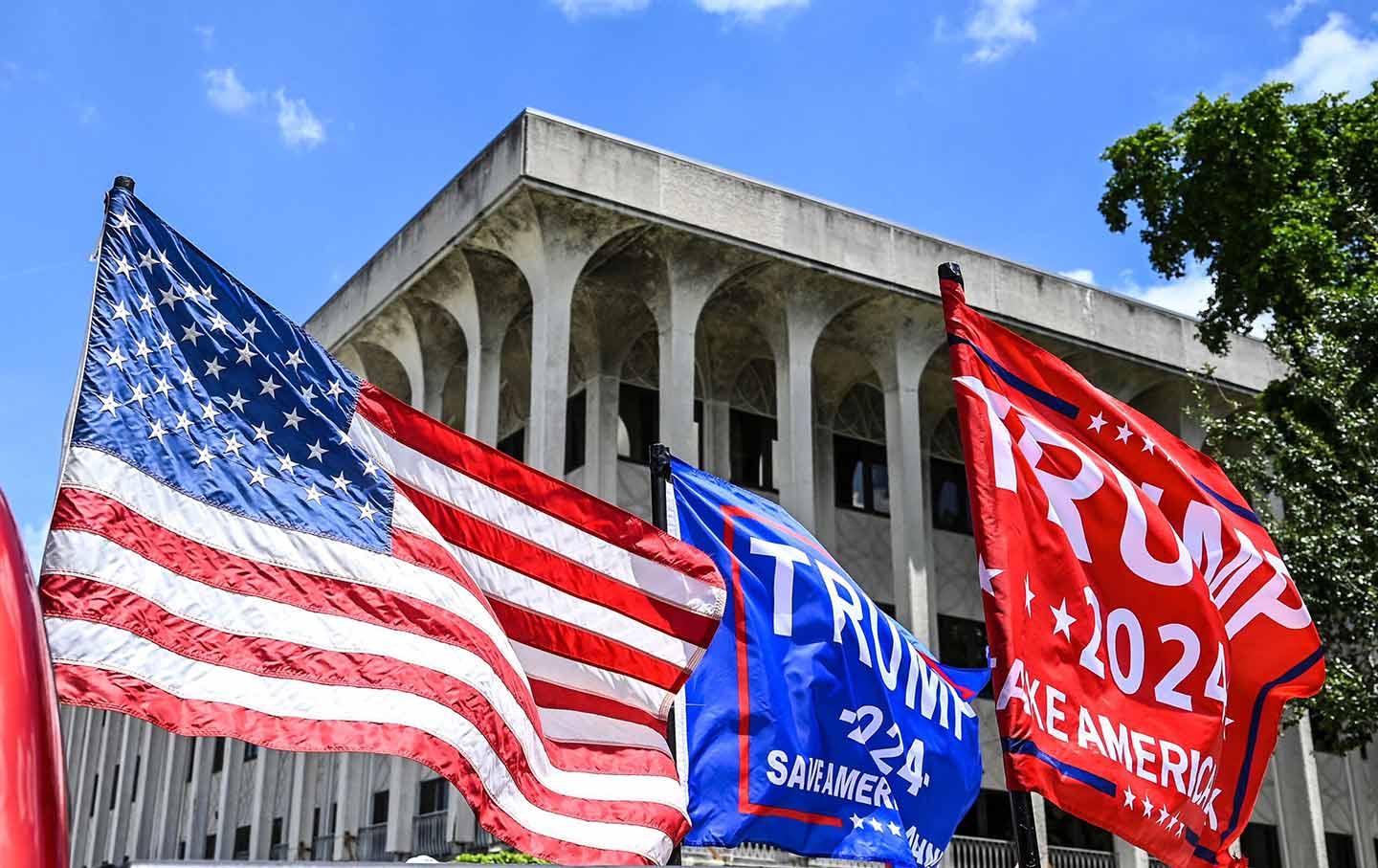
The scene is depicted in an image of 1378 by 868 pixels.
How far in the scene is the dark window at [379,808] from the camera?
27234 millimetres

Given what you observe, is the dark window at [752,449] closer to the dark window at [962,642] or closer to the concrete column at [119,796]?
the dark window at [962,642]

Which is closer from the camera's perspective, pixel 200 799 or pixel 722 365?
pixel 722 365

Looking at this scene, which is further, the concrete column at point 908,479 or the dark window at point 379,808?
the dark window at point 379,808

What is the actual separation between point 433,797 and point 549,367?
8.53m

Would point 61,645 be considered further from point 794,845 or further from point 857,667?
point 857,667

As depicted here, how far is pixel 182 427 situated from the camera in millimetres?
4996

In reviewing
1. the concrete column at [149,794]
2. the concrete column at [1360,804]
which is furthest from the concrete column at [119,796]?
the concrete column at [1360,804]

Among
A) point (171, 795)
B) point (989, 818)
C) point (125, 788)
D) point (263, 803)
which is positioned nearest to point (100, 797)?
point (125, 788)

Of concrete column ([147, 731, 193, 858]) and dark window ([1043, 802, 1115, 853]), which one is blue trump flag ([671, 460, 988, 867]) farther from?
concrete column ([147, 731, 193, 858])

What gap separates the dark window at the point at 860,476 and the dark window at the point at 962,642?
2.43 m

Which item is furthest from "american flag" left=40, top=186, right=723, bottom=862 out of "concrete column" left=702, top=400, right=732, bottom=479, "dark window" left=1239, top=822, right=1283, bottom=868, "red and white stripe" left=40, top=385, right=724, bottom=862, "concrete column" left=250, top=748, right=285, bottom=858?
"dark window" left=1239, top=822, right=1283, bottom=868

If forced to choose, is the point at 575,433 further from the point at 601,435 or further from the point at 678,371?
the point at 678,371

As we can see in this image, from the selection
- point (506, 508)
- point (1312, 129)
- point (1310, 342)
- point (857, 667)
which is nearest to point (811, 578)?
point (857, 667)

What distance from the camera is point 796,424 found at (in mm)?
22906
